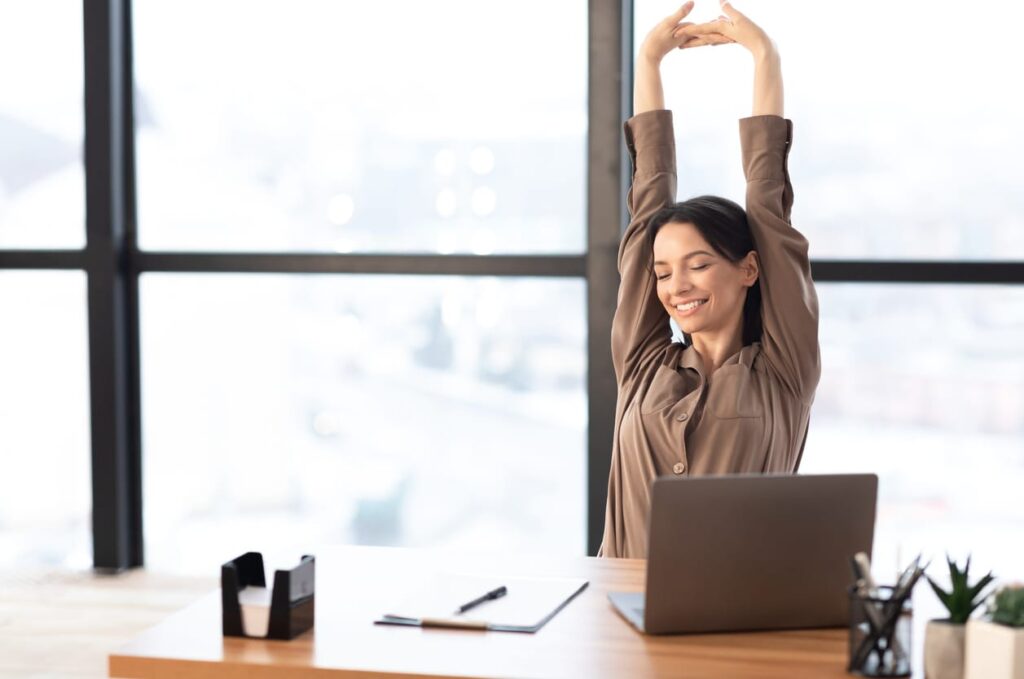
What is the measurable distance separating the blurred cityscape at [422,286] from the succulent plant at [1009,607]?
2.25 m

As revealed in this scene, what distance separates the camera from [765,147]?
2.38 m

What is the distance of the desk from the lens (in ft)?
4.82

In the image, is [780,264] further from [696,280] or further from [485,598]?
[485,598]

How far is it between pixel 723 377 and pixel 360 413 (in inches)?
74.8

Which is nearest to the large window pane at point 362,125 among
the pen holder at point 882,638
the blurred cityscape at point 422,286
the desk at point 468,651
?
the blurred cityscape at point 422,286

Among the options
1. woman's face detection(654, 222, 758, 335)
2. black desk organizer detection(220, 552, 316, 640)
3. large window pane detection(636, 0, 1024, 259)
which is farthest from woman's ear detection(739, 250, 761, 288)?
large window pane detection(636, 0, 1024, 259)

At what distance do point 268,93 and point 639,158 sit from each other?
5.87 ft

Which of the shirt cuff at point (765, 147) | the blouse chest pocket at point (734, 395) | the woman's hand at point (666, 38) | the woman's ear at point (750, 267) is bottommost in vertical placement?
the blouse chest pocket at point (734, 395)

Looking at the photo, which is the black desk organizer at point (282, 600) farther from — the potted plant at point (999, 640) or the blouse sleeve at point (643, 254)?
the blouse sleeve at point (643, 254)

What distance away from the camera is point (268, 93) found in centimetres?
388

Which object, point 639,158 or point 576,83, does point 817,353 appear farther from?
point 576,83

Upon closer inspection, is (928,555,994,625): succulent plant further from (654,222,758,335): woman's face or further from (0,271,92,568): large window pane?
(0,271,92,568): large window pane

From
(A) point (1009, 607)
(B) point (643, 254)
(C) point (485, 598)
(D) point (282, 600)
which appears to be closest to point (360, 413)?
(B) point (643, 254)

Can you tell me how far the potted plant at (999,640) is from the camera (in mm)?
1322
